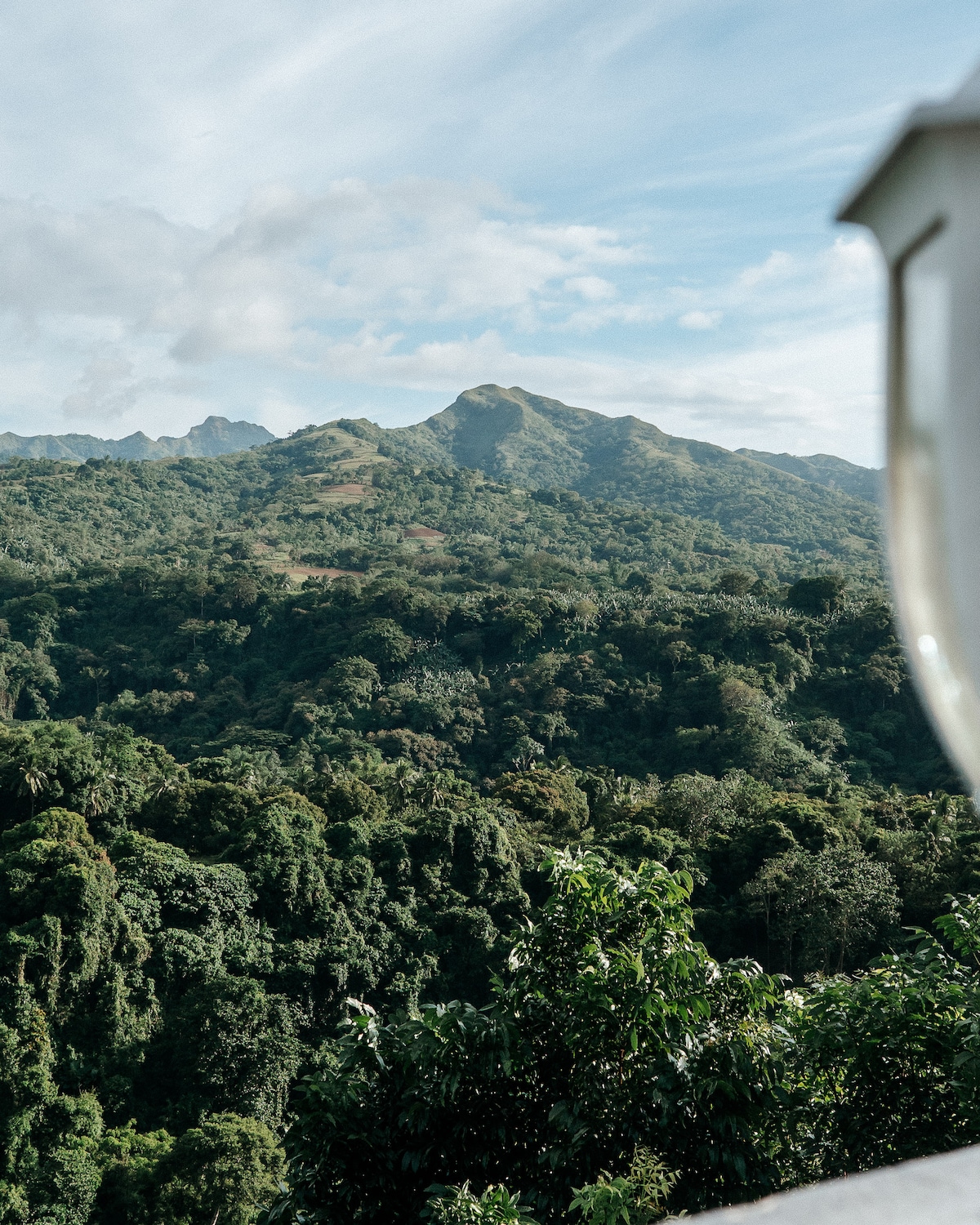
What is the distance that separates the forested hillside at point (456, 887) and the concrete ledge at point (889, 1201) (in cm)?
211

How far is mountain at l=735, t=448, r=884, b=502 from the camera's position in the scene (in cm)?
15375

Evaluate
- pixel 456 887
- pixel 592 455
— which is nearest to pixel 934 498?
pixel 456 887

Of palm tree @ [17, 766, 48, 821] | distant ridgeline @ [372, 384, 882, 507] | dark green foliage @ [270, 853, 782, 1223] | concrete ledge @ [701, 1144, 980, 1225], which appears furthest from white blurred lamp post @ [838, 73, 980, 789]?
distant ridgeline @ [372, 384, 882, 507]

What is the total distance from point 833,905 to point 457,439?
6077 inches

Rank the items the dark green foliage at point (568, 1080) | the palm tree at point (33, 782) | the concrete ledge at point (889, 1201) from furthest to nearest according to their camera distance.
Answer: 1. the palm tree at point (33, 782)
2. the dark green foliage at point (568, 1080)
3. the concrete ledge at point (889, 1201)

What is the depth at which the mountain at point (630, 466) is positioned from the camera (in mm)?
103438

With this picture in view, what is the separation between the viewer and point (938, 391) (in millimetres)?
572

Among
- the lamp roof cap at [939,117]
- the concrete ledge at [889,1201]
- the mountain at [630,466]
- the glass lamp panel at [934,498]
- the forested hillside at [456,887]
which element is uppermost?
the mountain at [630,466]

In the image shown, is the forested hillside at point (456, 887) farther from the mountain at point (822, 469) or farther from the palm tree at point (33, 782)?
the mountain at point (822, 469)

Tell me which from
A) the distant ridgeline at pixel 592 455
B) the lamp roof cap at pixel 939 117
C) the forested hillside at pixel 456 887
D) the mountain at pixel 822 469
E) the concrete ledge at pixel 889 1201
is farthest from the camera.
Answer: the mountain at pixel 822 469

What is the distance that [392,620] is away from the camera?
46.9 m

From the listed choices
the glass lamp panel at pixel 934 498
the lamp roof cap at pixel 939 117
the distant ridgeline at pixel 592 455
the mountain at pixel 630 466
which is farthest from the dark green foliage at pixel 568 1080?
the distant ridgeline at pixel 592 455

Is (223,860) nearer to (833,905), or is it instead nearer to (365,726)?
(833,905)

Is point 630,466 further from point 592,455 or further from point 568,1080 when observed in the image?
point 568,1080
